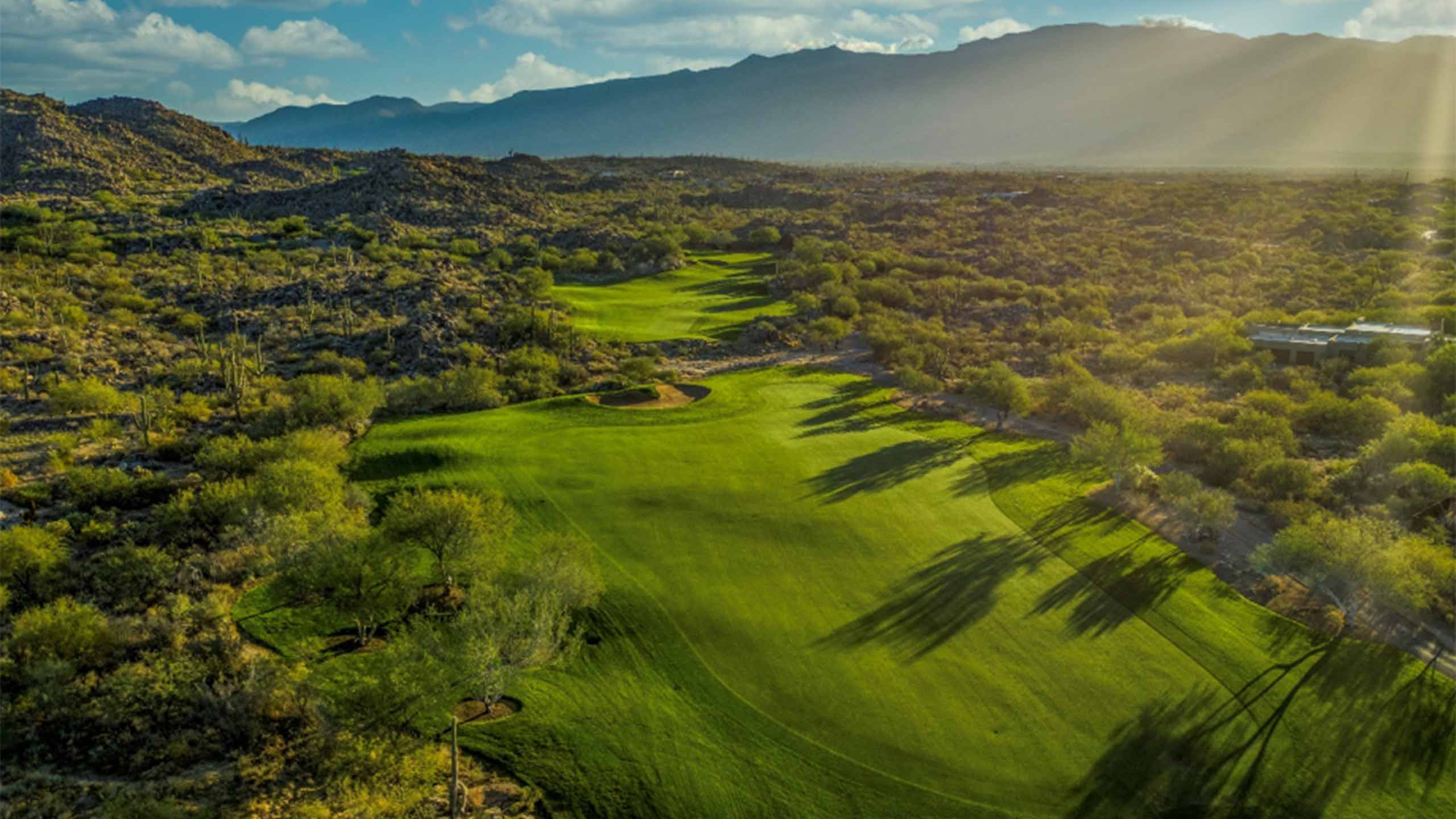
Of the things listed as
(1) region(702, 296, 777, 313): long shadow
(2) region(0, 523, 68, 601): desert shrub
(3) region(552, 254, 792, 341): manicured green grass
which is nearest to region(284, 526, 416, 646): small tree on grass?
(2) region(0, 523, 68, 601): desert shrub

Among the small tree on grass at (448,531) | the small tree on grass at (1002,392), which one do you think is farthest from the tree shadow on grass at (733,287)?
the small tree on grass at (448,531)

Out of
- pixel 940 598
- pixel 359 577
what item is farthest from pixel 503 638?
pixel 940 598

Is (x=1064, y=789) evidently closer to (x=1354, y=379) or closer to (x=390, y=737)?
(x=390, y=737)

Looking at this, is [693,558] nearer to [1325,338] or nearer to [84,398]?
[84,398]

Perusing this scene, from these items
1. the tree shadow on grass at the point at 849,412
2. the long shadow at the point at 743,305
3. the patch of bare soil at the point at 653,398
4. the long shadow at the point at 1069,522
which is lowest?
the long shadow at the point at 1069,522

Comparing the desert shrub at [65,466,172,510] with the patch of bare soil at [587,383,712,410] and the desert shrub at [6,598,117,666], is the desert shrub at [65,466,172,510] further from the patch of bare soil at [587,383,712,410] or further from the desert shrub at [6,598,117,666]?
the patch of bare soil at [587,383,712,410]

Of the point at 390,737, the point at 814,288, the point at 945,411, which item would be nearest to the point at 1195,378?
the point at 945,411

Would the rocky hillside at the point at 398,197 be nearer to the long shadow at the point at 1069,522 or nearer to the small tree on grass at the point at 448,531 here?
the small tree on grass at the point at 448,531
